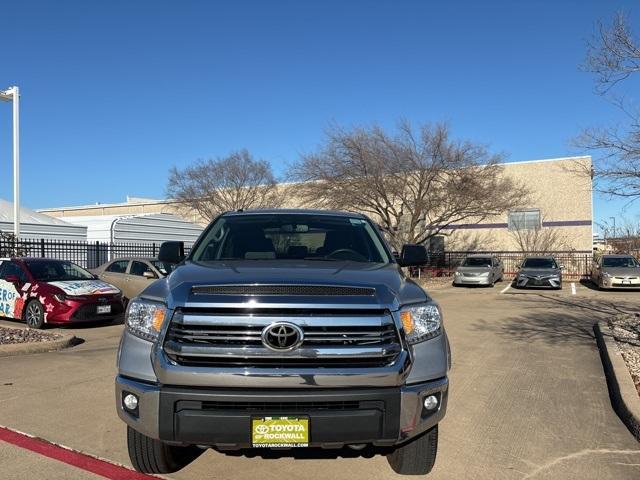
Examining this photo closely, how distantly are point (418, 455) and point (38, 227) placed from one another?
972 inches

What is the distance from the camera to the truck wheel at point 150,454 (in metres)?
3.61

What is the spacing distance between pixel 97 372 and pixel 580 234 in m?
34.4

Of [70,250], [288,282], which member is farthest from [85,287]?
[70,250]

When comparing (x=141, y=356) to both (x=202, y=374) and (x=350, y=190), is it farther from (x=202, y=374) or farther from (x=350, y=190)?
(x=350, y=190)

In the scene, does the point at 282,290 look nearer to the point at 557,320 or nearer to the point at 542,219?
the point at 557,320

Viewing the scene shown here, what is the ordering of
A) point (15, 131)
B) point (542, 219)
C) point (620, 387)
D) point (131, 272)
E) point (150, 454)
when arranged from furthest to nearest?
point (542, 219) → point (15, 131) → point (131, 272) → point (620, 387) → point (150, 454)

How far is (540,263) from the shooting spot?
2483 cm

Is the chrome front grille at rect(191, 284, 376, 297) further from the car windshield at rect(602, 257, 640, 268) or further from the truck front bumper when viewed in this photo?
the car windshield at rect(602, 257, 640, 268)

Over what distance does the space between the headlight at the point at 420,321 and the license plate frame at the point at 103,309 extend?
899 centimetres

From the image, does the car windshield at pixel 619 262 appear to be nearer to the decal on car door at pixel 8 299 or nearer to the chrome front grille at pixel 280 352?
the decal on car door at pixel 8 299

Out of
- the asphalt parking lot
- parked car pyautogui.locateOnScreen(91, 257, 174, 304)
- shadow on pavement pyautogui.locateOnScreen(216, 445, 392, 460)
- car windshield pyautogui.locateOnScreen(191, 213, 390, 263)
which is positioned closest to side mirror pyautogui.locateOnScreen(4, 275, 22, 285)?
the asphalt parking lot

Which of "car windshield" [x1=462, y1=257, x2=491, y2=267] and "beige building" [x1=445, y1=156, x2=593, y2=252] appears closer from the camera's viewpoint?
"car windshield" [x1=462, y1=257, x2=491, y2=267]

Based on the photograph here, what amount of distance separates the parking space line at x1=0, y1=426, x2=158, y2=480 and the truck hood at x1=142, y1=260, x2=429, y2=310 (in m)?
1.28

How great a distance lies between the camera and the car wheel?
10.6 m
